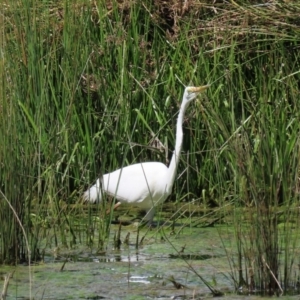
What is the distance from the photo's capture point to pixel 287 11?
20.2ft

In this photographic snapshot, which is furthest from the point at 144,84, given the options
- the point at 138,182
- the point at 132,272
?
the point at 132,272

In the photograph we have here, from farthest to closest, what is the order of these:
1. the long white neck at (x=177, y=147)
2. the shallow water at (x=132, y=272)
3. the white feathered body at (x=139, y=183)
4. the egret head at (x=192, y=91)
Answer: the white feathered body at (x=139, y=183) < the long white neck at (x=177, y=147) < the egret head at (x=192, y=91) < the shallow water at (x=132, y=272)

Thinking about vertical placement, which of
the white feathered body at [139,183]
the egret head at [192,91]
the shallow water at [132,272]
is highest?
the egret head at [192,91]

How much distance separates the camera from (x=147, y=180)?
5926mm

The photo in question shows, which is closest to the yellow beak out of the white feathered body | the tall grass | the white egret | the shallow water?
the white egret

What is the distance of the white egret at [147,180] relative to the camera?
19.0ft

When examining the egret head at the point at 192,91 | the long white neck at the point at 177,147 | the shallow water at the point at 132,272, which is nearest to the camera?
the shallow water at the point at 132,272

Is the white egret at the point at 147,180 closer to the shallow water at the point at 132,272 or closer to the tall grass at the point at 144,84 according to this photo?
the tall grass at the point at 144,84

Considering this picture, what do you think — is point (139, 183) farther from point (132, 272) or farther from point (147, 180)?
point (132, 272)

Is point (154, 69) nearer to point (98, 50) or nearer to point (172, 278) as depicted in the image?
point (98, 50)

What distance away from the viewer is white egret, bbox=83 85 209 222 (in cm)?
578

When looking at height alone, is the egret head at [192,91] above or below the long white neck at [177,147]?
above

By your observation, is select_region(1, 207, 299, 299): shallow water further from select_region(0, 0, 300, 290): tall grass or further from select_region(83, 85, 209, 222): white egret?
select_region(83, 85, 209, 222): white egret

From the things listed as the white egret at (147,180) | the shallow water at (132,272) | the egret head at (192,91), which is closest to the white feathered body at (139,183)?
the white egret at (147,180)
